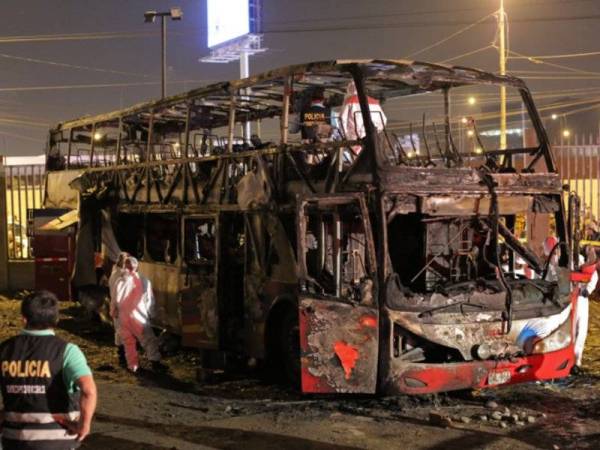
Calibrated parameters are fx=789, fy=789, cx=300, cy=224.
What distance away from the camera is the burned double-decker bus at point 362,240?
23.6 feet

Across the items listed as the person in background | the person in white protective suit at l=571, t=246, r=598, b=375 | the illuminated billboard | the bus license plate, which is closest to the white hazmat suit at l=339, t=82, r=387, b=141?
the person in background

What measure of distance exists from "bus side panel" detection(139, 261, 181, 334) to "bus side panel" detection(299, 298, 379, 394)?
3.64m

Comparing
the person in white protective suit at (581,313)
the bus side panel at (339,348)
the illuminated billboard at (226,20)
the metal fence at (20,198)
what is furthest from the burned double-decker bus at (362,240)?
the illuminated billboard at (226,20)

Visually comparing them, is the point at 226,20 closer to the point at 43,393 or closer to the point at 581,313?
the point at 581,313

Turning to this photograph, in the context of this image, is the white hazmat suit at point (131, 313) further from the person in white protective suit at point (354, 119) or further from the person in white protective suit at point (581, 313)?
the person in white protective suit at point (581, 313)

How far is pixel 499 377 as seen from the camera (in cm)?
759

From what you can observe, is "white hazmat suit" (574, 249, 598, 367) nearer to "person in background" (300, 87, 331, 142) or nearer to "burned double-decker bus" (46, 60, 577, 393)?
"burned double-decker bus" (46, 60, 577, 393)

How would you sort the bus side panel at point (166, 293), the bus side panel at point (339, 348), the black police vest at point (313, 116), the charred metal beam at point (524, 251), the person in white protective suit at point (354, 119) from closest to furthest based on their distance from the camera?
the bus side panel at point (339, 348) → the person in white protective suit at point (354, 119) → the charred metal beam at point (524, 251) → the black police vest at point (313, 116) → the bus side panel at point (166, 293)

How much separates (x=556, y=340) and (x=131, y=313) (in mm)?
4899

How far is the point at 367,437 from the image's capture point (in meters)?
6.63

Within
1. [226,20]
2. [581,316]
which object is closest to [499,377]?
[581,316]

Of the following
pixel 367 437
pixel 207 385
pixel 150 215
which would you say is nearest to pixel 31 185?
pixel 150 215

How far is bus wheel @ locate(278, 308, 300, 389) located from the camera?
8.16m

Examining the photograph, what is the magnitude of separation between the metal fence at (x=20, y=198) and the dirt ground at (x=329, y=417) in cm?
1015
